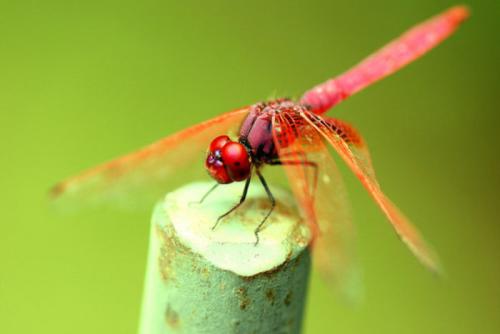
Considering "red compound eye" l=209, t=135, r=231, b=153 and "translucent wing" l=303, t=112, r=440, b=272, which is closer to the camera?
"translucent wing" l=303, t=112, r=440, b=272

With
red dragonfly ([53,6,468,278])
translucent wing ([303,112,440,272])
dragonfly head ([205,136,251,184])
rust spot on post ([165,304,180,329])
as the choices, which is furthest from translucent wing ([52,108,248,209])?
rust spot on post ([165,304,180,329])

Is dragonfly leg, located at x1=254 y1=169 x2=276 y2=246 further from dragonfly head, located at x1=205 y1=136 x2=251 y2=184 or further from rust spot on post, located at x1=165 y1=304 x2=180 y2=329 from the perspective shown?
rust spot on post, located at x1=165 y1=304 x2=180 y2=329

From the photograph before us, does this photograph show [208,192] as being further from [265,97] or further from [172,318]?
[265,97]

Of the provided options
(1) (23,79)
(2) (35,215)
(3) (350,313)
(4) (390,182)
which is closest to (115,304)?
(2) (35,215)

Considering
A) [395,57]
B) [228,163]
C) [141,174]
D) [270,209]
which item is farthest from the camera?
[395,57]

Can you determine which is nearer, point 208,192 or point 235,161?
point 208,192

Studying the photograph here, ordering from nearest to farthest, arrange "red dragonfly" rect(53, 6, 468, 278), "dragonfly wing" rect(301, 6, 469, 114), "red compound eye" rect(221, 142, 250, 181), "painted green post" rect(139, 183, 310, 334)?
"painted green post" rect(139, 183, 310, 334), "red compound eye" rect(221, 142, 250, 181), "red dragonfly" rect(53, 6, 468, 278), "dragonfly wing" rect(301, 6, 469, 114)

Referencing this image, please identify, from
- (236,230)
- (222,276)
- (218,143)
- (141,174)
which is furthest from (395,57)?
(222,276)
